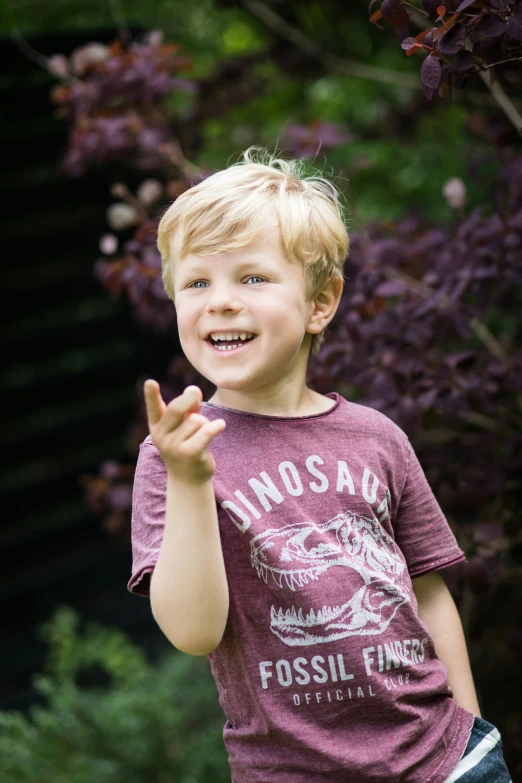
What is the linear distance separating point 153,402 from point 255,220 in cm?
40

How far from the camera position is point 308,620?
135cm

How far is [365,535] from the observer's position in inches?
56.7

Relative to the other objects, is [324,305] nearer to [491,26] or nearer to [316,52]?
[491,26]

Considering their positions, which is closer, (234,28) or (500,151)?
(500,151)

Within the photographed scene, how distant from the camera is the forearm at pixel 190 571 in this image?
1203mm

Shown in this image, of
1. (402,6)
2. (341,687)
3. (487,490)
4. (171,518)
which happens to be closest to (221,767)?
(487,490)

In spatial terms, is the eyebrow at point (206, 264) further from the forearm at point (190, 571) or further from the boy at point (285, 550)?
the forearm at point (190, 571)

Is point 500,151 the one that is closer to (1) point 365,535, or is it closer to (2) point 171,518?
(1) point 365,535

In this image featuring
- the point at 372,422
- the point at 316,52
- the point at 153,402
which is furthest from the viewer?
the point at 316,52

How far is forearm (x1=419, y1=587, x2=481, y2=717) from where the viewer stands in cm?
161

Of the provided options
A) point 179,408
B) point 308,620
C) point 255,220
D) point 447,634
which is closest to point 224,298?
point 255,220

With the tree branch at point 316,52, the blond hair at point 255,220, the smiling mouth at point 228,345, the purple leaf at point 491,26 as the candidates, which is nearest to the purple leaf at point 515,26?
the purple leaf at point 491,26

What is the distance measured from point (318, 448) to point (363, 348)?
0.77 metres

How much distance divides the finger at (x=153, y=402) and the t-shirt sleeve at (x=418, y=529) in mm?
577
